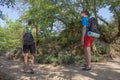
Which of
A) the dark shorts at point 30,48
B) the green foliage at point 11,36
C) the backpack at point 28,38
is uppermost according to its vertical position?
the green foliage at point 11,36

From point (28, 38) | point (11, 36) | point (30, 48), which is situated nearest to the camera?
point (28, 38)

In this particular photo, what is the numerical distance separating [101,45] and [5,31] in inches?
283

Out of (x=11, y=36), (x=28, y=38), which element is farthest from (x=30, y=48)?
(x=11, y=36)

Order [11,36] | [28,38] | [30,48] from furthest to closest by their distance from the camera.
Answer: [11,36] < [30,48] < [28,38]

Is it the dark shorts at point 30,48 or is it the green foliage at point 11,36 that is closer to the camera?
the dark shorts at point 30,48

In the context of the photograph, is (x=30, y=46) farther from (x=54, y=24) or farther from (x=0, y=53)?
(x=0, y=53)

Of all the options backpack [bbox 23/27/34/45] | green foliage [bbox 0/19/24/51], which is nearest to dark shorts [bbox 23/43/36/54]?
backpack [bbox 23/27/34/45]

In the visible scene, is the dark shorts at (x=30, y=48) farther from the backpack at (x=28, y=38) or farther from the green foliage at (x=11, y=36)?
the green foliage at (x=11, y=36)

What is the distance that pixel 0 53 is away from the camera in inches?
627

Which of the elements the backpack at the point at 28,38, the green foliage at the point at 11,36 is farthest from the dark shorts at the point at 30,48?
the green foliage at the point at 11,36

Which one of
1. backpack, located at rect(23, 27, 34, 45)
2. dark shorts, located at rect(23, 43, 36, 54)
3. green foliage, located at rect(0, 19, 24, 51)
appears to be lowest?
dark shorts, located at rect(23, 43, 36, 54)

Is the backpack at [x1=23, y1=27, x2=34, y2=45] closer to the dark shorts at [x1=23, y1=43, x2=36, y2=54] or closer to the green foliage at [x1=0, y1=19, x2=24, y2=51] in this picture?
→ the dark shorts at [x1=23, y1=43, x2=36, y2=54]

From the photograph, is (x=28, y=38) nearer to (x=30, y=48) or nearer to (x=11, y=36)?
(x=30, y=48)

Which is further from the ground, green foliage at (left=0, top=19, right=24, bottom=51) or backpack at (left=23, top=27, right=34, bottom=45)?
green foliage at (left=0, top=19, right=24, bottom=51)
